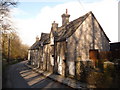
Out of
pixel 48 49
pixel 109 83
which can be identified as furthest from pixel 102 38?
pixel 109 83

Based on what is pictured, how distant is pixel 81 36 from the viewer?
20.6 m

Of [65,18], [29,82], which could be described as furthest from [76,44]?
[65,18]

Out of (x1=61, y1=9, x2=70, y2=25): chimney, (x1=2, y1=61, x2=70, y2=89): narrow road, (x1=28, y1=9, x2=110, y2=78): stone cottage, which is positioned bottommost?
(x1=2, y1=61, x2=70, y2=89): narrow road

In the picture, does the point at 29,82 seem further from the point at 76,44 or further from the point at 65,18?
the point at 65,18

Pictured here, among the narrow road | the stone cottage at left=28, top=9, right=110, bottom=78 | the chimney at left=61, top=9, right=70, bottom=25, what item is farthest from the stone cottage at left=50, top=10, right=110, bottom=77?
the chimney at left=61, top=9, right=70, bottom=25

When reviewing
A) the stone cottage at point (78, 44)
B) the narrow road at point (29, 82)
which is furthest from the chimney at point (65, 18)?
the narrow road at point (29, 82)

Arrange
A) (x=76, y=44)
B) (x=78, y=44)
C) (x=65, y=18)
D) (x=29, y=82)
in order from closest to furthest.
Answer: (x=29, y=82)
(x=76, y=44)
(x=78, y=44)
(x=65, y=18)

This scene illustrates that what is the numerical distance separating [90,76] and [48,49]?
14.1 metres

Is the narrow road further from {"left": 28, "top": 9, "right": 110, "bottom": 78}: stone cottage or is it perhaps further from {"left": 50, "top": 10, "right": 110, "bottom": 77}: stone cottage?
{"left": 50, "top": 10, "right": 110, "bottom": 77}: stone cottage

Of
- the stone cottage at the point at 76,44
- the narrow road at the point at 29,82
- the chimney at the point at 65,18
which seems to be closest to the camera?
the narrow road at the point at 29,82

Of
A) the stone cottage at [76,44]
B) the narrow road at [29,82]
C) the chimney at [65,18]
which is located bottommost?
the narrow road at [29,82]

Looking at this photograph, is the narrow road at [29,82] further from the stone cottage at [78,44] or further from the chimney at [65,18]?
the chimney at [65,18]

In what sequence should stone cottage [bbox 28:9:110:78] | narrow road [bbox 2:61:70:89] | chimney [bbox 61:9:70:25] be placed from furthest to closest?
1. chimney [bbox 61:9:70:25]
2. stone cottage [bbox 28:9:110:78]
3. narrow road [bbox 2:61:70:89]

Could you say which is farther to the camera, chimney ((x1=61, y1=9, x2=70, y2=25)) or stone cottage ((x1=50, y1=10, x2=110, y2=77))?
chimney ((x1=61, y1=9, x2=70, y2=25))
